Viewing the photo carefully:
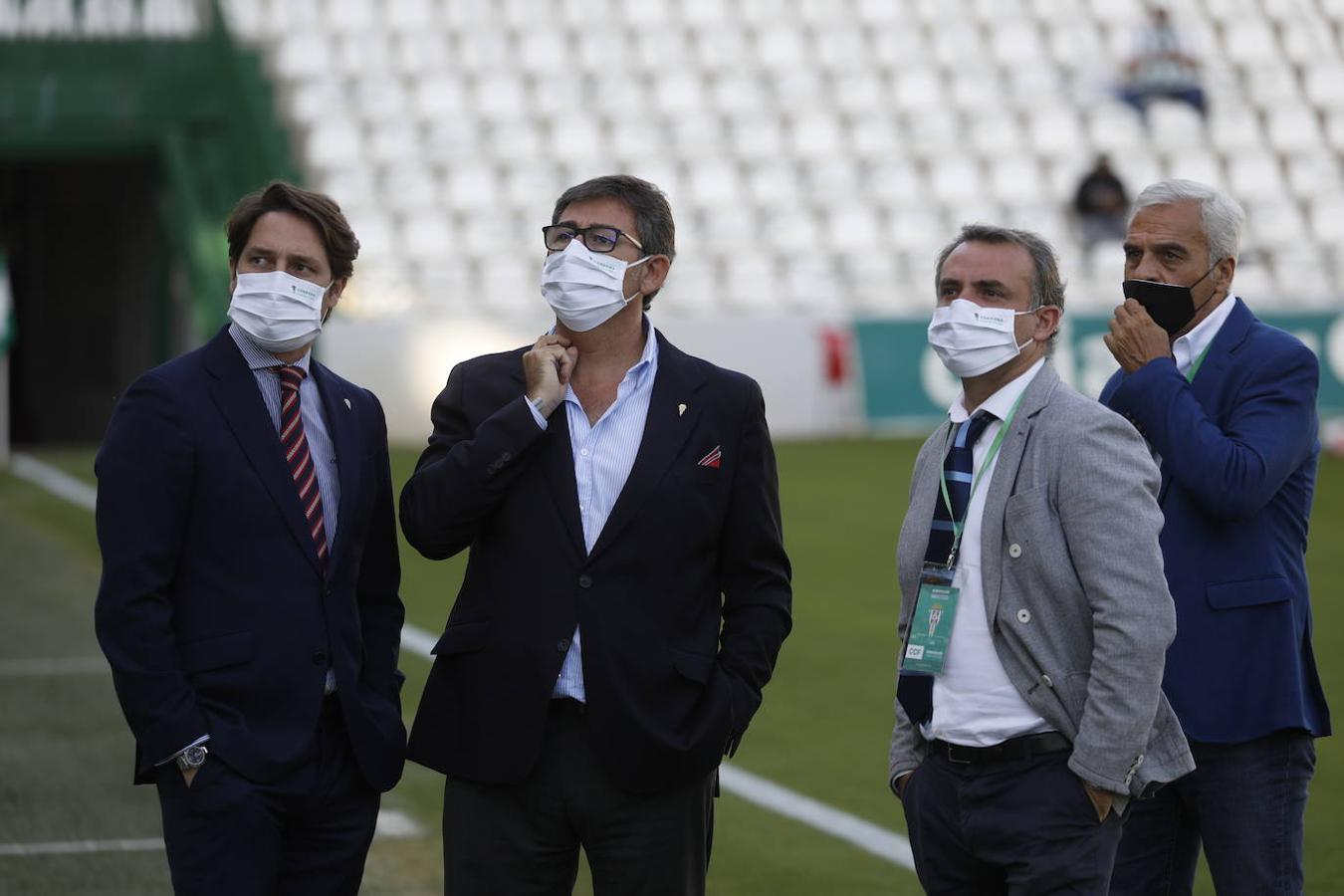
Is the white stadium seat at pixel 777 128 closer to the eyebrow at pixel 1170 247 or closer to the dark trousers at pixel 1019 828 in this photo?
the eyebrow at pixel 1170 247

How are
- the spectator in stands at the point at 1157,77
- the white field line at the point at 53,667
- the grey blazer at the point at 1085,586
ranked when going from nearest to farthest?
the grey blazer at the point at 1085,586
the white field line at the point at 53,667
the spectator in stands at the point at 1157,77

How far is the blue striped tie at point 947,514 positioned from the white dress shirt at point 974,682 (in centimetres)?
2

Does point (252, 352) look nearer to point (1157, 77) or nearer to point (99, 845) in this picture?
point (99, 845)

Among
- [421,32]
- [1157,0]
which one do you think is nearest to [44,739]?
[421,32]

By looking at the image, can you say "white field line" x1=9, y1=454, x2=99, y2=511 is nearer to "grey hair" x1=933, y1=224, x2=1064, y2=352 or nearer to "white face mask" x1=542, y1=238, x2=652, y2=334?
"white face mask" x1=542, y1=238, x2=652, y2=334

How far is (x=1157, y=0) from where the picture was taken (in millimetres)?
27078

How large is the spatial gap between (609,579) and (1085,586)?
0.84 metres

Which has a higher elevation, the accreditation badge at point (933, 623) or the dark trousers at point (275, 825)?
the accreditation badge at point (933, 623)

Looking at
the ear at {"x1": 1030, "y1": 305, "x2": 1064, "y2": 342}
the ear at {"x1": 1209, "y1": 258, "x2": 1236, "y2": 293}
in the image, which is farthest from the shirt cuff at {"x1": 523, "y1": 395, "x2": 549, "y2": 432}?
the ear at {"x1": 1209, "y1": 258, "x2": 1236, "y2": 293}

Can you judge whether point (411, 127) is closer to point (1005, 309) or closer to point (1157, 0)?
point (1157, 0)

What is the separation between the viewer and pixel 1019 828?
133 inches

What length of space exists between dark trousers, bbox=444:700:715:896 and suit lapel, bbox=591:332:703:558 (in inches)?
14.2

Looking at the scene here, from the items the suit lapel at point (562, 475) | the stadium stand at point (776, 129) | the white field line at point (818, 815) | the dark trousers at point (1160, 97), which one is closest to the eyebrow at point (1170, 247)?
the suit lapel at point (562, 475)

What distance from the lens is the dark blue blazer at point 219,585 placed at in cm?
334
